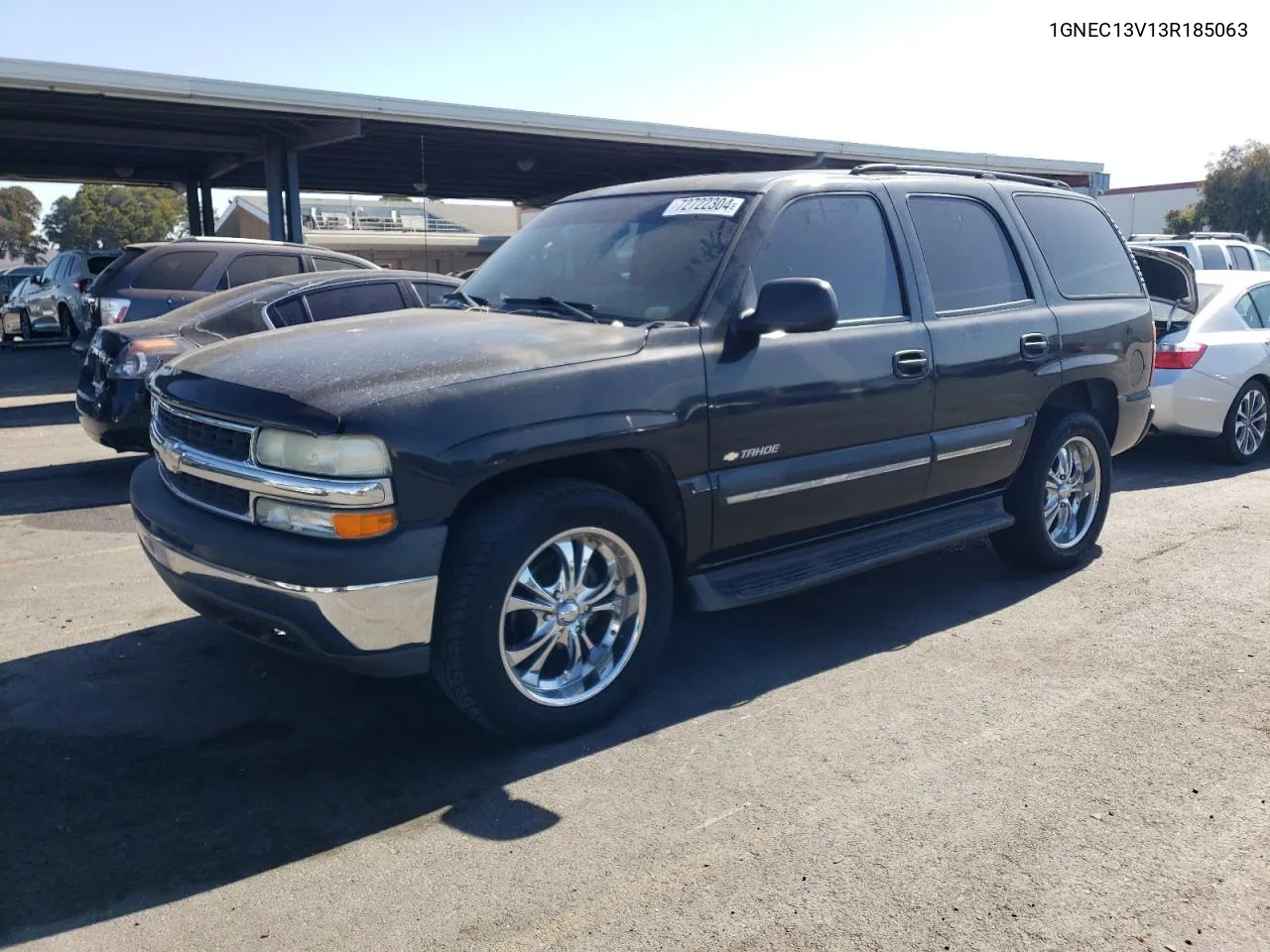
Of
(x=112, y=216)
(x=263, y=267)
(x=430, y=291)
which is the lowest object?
(x=430, y=291)

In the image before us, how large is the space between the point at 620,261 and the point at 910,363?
1.36 metres

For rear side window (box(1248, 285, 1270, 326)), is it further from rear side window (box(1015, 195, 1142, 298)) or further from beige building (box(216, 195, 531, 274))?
beige building (box(216, 195, 531, 274))

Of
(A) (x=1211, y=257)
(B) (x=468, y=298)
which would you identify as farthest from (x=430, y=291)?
(A) (x=1211, y=257)

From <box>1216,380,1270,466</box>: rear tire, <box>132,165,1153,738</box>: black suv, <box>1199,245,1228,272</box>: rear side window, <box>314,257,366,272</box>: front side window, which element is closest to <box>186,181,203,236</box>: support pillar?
<box>314,257,366,272</box>: front side window

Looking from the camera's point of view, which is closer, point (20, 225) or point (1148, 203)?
point (1148, 203)

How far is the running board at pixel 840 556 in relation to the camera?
14.1ft

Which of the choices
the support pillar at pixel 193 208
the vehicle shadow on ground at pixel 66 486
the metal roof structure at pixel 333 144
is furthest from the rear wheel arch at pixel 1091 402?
the support pillar at pixel 193 208

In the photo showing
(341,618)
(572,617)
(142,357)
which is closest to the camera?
(341,618)

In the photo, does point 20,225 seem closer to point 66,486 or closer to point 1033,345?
point 66,486

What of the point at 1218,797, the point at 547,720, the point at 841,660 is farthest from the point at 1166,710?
the point at 547,720

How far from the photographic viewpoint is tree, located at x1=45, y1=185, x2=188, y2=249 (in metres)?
66.9

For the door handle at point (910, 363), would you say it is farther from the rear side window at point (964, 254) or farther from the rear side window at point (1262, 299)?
the rear side window at point (1262, 299)

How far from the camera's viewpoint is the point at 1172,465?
919cm

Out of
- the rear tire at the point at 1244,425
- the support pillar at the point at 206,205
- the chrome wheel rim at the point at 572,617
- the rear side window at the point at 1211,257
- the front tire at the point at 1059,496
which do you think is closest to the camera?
the chrome wheel rim at the point at 572,617
